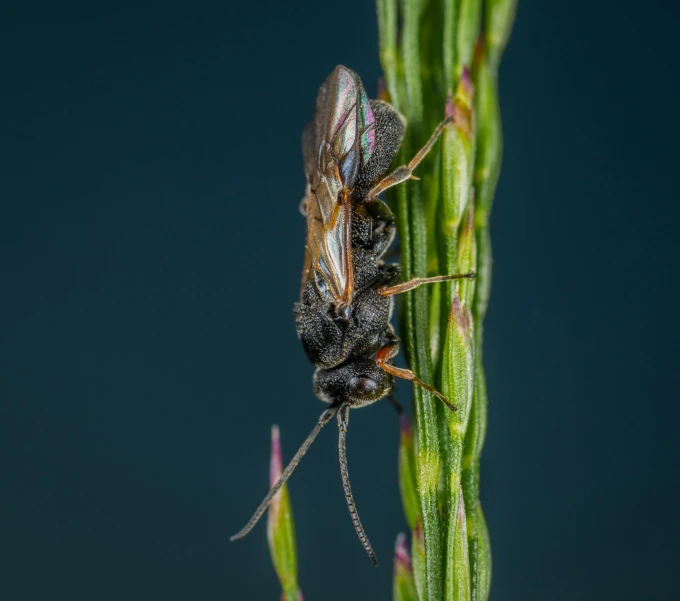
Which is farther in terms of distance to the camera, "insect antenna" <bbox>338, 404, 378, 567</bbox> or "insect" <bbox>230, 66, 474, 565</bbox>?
"insect" <bbox>230, 66, 474, 565</bbox>

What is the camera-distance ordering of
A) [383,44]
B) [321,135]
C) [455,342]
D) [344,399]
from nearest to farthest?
[455,342]
[383,44]
[344,399]
[321,135]

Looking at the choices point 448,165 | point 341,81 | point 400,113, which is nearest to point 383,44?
point 400,113

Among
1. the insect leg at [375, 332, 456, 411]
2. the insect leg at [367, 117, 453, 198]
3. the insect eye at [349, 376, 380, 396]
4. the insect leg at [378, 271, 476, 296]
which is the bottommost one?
the insect eye at [349, 376, 380, 396]

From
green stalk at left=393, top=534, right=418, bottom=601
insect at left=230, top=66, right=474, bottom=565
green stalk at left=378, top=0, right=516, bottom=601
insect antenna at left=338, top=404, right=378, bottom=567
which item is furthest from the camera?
insect at left=230, top=66, right=474, bottom=565

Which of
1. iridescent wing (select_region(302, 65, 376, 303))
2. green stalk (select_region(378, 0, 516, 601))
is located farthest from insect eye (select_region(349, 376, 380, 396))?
green stalk (select_region(378, 0, 516, 601))

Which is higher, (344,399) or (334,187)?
(334,187)

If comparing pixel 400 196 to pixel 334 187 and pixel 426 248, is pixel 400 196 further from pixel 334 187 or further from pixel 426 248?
pixel 334 187

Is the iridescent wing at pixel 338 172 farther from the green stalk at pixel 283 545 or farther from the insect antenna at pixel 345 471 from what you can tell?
the green stalk at pixel 283 545

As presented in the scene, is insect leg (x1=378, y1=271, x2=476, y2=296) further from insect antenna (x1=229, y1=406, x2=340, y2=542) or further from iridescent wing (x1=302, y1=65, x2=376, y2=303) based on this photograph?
insect antenna (x1=229, y1=406, x2=340, y2=542)
